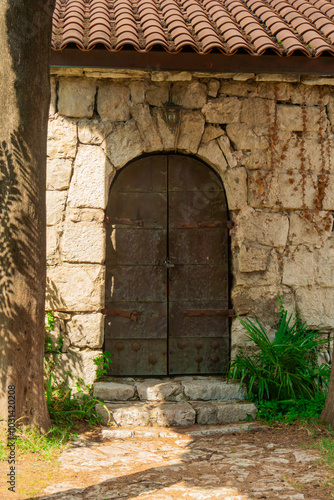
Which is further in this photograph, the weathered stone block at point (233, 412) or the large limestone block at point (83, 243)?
the large limestone block at point (83, 243)

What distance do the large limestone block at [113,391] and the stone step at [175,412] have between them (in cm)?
6

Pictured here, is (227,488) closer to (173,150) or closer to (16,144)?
(16,144)

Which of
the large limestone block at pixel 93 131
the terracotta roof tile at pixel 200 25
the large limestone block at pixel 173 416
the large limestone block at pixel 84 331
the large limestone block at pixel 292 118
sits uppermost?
the terracotta roof tile at pixel 200 25

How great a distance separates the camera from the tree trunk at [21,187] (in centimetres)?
342

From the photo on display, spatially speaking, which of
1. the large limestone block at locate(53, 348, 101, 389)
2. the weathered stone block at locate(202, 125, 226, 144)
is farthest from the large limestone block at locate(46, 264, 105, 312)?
the weathered stone block at locate(202, 125, 226, 144)

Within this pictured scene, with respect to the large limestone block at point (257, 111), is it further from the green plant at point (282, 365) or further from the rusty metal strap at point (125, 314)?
the rusty metal strap at point (125, 314)

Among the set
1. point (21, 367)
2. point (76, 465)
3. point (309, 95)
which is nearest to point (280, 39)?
point (309, 95)

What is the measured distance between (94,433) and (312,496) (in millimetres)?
1815

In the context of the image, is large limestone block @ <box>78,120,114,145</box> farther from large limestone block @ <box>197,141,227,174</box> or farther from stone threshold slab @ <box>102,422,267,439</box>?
stone threshold slab @ <box>102,422,267,439</box>

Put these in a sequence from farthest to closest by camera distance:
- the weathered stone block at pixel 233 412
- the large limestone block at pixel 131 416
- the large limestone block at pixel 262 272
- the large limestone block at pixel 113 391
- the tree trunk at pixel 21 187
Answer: the large limestone block at pixel 262 272 → the large limestone block at pixel 113 391 → the weathered stone block at pixel 233 412 → the large limestone block at pixel 131 416 → the tree trunk at pixel 21 187

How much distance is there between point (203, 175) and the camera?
16.6 ft

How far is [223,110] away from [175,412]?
2.74 meters

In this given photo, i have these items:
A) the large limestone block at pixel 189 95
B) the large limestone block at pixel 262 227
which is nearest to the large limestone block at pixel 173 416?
the large limestone block at pixel 262 227

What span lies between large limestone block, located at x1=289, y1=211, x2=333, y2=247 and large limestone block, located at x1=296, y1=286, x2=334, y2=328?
447 millimetres
